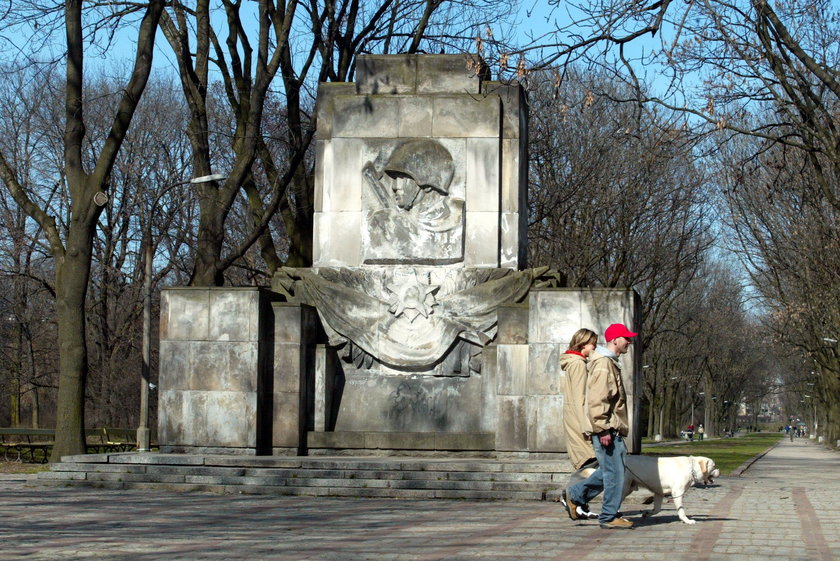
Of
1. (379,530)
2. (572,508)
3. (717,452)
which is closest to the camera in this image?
(379,530)

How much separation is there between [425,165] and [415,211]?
0.74m

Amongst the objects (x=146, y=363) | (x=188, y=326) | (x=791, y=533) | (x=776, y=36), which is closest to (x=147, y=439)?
(x=146, y=363)

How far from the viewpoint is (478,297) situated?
18750mm

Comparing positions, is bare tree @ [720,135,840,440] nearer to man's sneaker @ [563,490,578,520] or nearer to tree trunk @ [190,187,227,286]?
tree trunk @ [190,187,227,286]

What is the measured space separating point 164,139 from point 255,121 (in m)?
22.0

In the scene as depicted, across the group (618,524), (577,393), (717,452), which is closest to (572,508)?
(618,524)

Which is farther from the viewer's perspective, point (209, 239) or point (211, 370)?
point (209, 239)

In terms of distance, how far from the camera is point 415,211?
19375mm

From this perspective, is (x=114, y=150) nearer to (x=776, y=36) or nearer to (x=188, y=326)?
(x=188, y=326)

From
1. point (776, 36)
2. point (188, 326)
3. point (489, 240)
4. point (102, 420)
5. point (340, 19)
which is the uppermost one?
point (340, 19)

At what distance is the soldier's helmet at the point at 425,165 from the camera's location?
19.4 m

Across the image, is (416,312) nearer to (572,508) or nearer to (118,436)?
(572,508)

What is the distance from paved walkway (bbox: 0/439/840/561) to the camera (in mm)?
9719

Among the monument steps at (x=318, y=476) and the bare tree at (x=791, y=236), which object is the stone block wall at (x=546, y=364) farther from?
the bare tree at (x=791, y=236)
